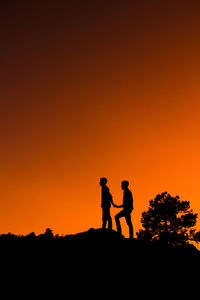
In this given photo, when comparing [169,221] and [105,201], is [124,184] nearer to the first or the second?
[105,201]

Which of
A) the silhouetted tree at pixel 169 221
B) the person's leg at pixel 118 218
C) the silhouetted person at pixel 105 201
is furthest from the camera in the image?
the silhouetted tree at pixel 169 221

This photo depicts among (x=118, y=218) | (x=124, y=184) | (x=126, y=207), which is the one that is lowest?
(x=118, y=218)

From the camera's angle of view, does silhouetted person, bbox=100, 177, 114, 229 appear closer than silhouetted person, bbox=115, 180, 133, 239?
No

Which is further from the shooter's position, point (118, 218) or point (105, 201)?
point (105, 201)

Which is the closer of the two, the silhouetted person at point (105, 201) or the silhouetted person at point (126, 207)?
the silhouetted person at point (126, 207)

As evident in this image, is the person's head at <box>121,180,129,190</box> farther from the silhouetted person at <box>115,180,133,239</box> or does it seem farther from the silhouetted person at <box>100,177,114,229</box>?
the silhouetted person at <box>100,177,114,229</box>

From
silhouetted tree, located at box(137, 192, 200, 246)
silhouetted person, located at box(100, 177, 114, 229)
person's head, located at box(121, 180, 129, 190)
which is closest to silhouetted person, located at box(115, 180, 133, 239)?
person's head, located at box(121, 180, 129, 190)

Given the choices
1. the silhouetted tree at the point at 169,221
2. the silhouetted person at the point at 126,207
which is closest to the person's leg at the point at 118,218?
the silhouetted person at the point at 126,207

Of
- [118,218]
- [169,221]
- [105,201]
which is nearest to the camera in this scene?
[118,218]

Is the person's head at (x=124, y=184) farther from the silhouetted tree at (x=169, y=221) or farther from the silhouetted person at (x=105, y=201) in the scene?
the silhouetted tree at (x=169, y=221)

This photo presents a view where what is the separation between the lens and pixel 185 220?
39.2 metres

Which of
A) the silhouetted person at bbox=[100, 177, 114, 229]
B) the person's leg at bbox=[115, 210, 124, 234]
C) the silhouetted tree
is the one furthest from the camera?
the silhouetted tree

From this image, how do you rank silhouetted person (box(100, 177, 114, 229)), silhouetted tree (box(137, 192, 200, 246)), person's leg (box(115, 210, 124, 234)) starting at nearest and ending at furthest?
person's leg (box(115, 210, 124, 234)) → silhouetted person (box(100, 177, 114, 229)) → silhouetted tree (box(137, 192, 200, 246))

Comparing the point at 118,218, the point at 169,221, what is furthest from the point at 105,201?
the point at 169,221
